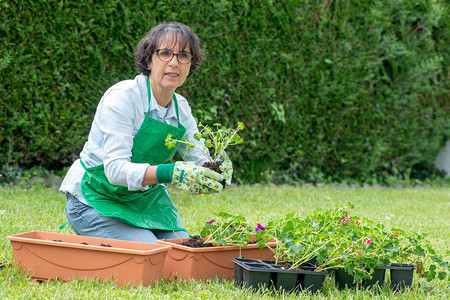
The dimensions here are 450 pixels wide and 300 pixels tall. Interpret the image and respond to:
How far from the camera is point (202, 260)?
8.89ft

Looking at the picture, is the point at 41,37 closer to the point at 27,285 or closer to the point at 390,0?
the point at 27,285

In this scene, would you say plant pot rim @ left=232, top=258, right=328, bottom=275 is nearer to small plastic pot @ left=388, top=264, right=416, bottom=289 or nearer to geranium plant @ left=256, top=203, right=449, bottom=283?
geranium plant @ left=256, top=203, right=449, bottom=283

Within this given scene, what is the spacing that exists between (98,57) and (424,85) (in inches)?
Answer: 196

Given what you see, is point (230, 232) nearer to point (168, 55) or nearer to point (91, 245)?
point (91, 245)

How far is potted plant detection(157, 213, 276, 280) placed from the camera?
2.69 metres


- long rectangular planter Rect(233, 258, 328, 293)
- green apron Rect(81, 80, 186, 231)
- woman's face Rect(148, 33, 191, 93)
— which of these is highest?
woman's face Rect(148, 33, 191, 93)

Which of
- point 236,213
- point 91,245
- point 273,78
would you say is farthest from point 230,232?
point 273,78

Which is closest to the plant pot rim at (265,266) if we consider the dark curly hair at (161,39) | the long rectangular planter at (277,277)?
the long rectangular planter at (277,277)

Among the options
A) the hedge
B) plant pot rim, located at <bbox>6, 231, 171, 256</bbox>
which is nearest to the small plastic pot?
plant pot rim, located at <bbox>6, 231, 171, 256</bbox>

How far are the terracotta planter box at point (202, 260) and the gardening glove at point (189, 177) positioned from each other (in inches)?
11.1

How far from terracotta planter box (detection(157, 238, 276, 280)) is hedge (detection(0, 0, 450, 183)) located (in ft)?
10.4

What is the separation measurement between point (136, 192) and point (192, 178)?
22.8 inches

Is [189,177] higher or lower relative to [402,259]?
higher

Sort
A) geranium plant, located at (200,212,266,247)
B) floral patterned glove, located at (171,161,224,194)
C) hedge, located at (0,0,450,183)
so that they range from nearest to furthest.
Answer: floral patterned glove, located at (171,161,224,194), geranium plant, located at (200,212,266,247), hedge, located at (0,0,450,183)
